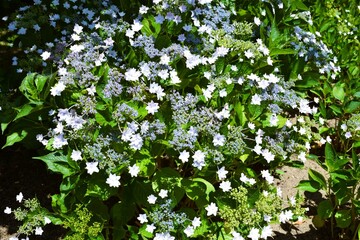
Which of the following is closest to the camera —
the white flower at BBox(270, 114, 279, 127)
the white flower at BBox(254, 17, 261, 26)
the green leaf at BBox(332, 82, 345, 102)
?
the white flower at BBox(270, 114, 279, 127)

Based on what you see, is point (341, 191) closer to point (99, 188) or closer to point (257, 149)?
point (257, 149)

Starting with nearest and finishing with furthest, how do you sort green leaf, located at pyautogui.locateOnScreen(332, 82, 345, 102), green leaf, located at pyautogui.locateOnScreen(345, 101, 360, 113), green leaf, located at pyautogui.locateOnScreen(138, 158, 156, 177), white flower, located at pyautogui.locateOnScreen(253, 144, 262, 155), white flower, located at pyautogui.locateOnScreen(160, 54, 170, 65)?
1. green leaf, located at pyautogui.locateOnScreen(138, 158, 156, 177)
2. white flower, located at pyautogui.locateOnScreen(160, 54, 170, 65)
3. white flower, located at pyautogui.locateOnScreen(253, 144, 262, 155)
4. green leaf, located at pyautogui.locateOnScreen(345, 101, 360, 113)
5. green leaf, located at pyautogui.locateOnScreen(332, 82, 345, 102)

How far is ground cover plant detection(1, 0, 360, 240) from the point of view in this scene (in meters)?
2.31

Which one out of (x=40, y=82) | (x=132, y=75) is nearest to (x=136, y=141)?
(x=132, y=75)

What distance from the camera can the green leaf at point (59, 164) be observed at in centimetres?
237

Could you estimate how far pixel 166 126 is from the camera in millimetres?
2377

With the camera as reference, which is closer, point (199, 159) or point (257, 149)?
point (199, 159)

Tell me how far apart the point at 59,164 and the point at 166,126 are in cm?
58

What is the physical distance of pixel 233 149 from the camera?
2.35m

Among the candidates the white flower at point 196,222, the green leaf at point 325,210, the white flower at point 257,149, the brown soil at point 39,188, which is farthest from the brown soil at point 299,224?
the white flower at point 196,222

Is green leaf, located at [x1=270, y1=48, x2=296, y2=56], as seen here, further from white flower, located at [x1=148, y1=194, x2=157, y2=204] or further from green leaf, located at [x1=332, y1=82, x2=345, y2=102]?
white flower, located at [x1=148, y1=194, x2=157, y2=204]

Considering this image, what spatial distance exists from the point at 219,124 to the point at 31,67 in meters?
1.36

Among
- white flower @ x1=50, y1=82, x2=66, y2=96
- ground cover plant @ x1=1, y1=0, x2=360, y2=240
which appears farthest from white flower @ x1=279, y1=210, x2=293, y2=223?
white flower @ x1=50, y1=82, x2=66, y2=96

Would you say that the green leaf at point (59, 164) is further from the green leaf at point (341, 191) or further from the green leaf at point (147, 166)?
the green leaf at point (341, 191)
